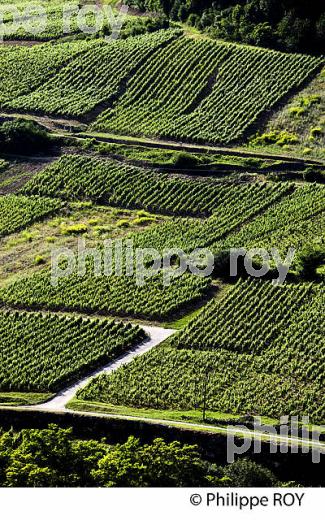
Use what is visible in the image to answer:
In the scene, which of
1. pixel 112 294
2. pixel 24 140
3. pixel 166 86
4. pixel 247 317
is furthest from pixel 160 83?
pixel 247 317

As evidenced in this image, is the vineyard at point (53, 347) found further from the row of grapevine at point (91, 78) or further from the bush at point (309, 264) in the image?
the row of grapevine at point (91, 78)

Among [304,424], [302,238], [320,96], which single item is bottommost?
[304,424]

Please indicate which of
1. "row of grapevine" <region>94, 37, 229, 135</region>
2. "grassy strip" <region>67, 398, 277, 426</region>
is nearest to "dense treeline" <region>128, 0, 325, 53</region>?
"row of grapevine" <region>94, 37, 229, 135</region>

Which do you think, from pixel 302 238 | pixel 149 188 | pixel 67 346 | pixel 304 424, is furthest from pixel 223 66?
pixel 304 424

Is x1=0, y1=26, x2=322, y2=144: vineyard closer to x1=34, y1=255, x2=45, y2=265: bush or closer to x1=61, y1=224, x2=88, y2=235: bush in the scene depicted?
x1=61, y1=224, x2=88, y2=235: bush

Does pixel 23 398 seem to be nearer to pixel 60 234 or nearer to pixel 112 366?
pixel 112 366

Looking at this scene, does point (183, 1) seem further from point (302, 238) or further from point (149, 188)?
point (302, 238)
